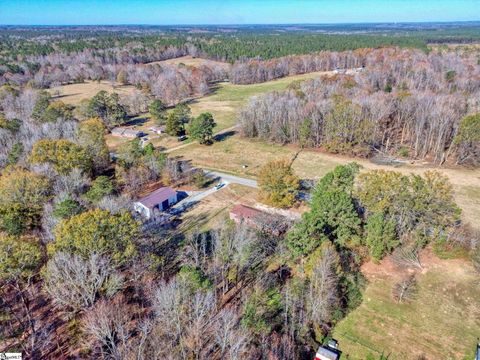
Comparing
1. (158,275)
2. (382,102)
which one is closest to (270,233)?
(158,275)

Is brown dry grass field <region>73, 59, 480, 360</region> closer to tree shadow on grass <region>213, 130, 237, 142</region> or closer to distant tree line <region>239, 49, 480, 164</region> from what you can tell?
distant tree line <region>239, 49, 480, 164</region>

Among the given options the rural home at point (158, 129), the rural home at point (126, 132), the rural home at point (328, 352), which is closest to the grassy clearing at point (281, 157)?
the rural home at point (158, 129)

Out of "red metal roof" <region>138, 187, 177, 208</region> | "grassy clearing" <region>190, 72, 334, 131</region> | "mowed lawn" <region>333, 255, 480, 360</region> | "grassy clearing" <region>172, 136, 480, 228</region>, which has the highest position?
"grassy clearing" <region>190, 72, 334, 131</region>

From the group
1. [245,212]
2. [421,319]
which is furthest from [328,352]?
[245,212]

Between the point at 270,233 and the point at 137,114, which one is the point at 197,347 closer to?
the point at 270,233

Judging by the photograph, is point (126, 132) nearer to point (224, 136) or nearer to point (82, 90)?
point (224, 136)

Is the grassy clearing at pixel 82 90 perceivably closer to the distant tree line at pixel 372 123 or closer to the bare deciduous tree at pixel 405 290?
the distant tree line at pixel 372 123

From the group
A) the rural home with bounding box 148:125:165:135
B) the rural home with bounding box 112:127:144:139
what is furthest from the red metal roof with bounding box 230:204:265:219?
the rural home with bounding box 112:127:144:139
